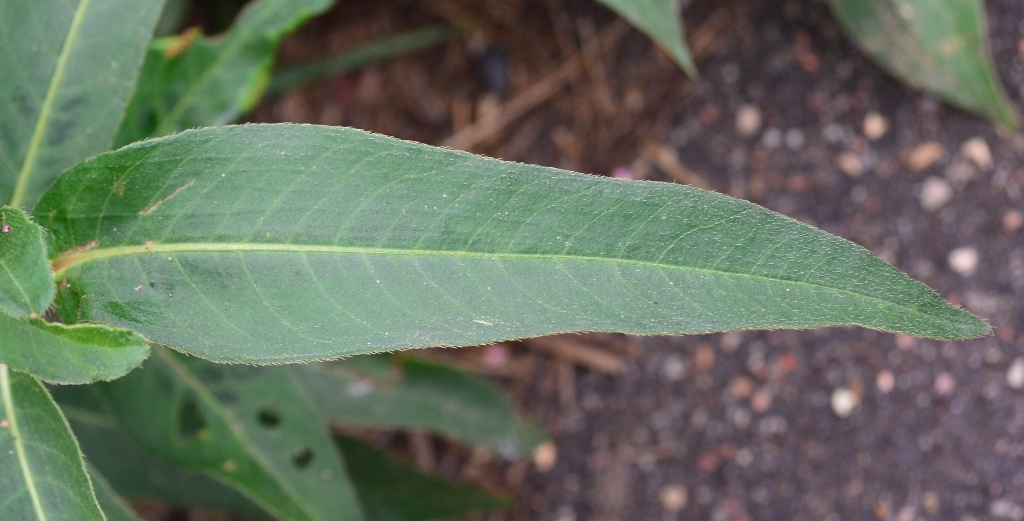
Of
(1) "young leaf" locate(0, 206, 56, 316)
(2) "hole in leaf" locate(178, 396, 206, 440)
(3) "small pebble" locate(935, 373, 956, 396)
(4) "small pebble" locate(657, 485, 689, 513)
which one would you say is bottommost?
(4) "small pebble" locate(657, 485, 689, 513)

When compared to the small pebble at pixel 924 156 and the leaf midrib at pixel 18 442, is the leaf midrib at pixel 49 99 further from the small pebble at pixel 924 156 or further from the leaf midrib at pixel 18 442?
the small pebble at pixel 924 156

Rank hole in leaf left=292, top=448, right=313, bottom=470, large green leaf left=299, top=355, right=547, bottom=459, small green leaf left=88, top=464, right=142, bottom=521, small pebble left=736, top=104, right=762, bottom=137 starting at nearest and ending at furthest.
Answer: small green leaf left=88, top=464, right=142, bottom=521
hole in leaf left=292, top=448, right=313, bottom=470
large green leaf left=299, top=355, right=547, bottom=459
small pebble left=736, top=104, right=762, bottom=137

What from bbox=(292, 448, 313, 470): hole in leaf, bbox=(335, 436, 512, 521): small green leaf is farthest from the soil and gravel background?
bbox=(292, 448, 313, 470): hole in leaf

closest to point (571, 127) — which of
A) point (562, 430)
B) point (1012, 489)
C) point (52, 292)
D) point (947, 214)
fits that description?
point (562, 430)

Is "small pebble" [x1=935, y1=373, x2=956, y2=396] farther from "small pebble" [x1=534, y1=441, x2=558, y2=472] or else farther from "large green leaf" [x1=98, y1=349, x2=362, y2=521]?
"large green leaf" [x1=98, y1=349, x2=362, y2=521]

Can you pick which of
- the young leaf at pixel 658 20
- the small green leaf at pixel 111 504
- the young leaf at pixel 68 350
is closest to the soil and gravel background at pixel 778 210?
the young leaf at pixel 658 20

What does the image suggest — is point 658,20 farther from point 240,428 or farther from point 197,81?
point 240,428
